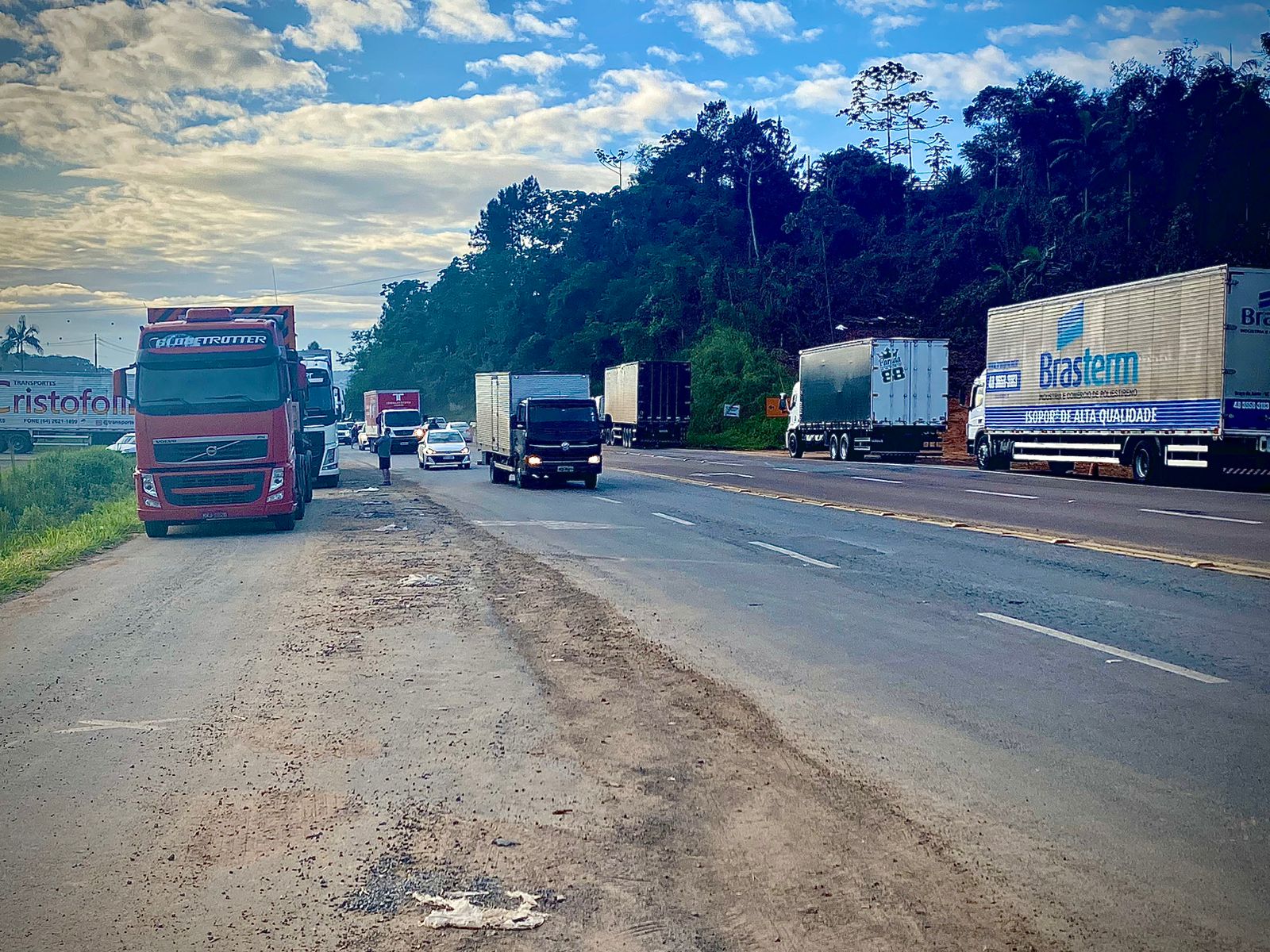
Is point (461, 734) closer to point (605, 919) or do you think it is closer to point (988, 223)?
point (605, 919)

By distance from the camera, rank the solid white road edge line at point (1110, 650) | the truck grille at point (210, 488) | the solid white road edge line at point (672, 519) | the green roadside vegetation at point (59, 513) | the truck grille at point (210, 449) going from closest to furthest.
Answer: the solid white road edge line at point (1110, 650) → the green roadside vegetation at point (59, 513) → the truck grille at point (210, 449) → the truck grille at point (210, 488) → the solid white road edge line at point (672, 519)

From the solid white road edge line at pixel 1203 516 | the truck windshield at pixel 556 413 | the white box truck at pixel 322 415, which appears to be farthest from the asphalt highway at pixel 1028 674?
the white box truck at pixel 322 415

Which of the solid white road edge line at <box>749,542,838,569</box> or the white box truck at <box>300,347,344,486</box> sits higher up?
the white box truck at <box>300,347,344,486</box>

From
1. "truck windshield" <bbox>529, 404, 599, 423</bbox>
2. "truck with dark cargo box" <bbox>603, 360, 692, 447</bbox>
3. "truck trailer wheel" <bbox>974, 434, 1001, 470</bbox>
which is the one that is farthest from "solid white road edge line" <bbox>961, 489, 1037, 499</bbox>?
"truck with dark cargo box" <bbox>603, 360, 692, 447</bbox>

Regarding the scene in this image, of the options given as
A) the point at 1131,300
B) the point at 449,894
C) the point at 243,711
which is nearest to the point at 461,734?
the point at 243,711

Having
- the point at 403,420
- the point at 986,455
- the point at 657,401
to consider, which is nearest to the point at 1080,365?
the point at 986,455

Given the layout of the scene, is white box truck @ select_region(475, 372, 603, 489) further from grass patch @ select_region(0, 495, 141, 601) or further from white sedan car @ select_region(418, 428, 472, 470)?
white sedan car @ select_region(418, 428, 472, 470)

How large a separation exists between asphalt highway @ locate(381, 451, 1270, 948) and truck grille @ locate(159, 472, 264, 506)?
4323 mm

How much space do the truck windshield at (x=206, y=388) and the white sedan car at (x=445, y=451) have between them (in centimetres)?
2244

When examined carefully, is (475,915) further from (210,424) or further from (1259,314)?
(1259,314)

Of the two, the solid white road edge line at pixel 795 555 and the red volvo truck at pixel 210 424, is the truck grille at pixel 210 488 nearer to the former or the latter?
the red volvo truck at pixel 210 424

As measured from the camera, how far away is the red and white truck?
189 ft

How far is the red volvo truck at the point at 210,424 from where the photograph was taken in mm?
17844

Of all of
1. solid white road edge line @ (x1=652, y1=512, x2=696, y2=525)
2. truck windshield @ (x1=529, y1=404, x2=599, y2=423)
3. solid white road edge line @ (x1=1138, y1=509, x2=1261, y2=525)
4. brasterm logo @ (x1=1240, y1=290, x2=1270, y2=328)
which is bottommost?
solid white road edge line @ (x1=652, y1=512, x2=696, y2=525)
